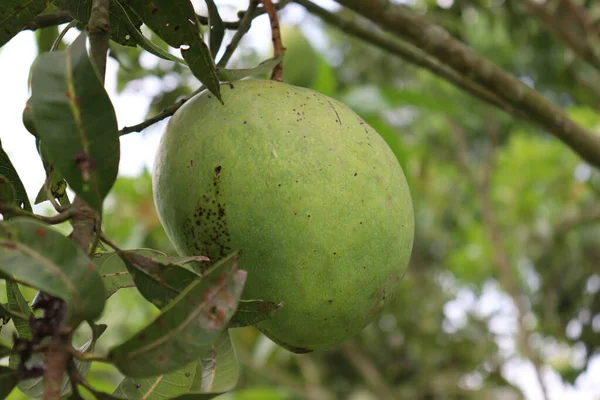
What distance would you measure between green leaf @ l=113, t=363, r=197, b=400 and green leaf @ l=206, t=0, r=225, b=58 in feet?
1.50

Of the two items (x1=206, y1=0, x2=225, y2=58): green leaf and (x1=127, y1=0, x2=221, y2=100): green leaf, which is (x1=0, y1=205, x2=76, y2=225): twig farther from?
(x1=206, y1=0, x2=225, y2=58): green leaf

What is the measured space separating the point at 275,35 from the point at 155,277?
52 cm

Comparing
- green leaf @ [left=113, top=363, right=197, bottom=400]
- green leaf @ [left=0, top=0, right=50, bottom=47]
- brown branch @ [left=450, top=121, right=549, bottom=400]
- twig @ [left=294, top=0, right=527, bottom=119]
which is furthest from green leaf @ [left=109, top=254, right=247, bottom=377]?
brown branch @ [left=450, top=121, right=549, bottom=400]

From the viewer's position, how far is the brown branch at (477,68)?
4.69 ft

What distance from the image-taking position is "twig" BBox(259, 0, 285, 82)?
3.34 feet

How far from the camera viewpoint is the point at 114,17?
2.77 ft

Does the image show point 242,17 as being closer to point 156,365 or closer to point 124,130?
point 124,130

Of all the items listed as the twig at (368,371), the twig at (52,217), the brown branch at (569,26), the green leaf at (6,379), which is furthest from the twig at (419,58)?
the twig at (368,371)

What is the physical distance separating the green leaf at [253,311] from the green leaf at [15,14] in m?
0.44

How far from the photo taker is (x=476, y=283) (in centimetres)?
416

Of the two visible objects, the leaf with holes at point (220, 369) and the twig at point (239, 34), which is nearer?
the leaf with holes at point (220, 369)

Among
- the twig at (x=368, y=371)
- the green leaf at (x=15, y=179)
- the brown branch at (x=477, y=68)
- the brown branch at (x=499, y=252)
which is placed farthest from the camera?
the twig at (x=368, y=371)

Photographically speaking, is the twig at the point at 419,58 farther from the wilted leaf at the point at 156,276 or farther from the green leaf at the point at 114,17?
the wilted leaf at the point at 156,276

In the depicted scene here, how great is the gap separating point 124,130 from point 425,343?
2.83 meters
